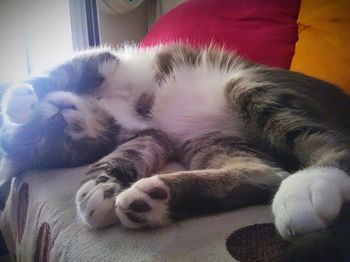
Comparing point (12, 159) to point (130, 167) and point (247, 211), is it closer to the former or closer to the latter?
point (130, 167)

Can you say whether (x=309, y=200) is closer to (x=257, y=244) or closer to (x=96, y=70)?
(x=257, y=244)

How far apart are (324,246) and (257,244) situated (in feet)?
0.35

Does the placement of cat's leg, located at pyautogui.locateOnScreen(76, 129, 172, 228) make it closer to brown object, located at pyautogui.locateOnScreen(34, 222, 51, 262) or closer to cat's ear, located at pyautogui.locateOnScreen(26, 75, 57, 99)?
brown object, located at pyautogui.locateOnScreen(34, 222, 51, 262)

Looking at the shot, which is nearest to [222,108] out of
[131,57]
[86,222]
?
[131,57]

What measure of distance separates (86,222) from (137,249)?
141mm

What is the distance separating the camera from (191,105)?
1090mm

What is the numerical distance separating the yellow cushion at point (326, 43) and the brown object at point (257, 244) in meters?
0.68

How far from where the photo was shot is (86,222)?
66cm

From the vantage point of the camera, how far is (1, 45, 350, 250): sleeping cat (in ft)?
2.04

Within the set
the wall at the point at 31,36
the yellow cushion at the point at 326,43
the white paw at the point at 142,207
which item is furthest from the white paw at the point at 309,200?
the wall at the point at 31,36

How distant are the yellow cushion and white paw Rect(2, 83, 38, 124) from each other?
816mm

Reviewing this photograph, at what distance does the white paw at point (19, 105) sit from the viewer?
996 millimetres

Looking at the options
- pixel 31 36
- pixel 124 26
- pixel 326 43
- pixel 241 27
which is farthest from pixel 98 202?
pixel 124 26

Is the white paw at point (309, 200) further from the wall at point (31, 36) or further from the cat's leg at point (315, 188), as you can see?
the wall at point (31, 36)
